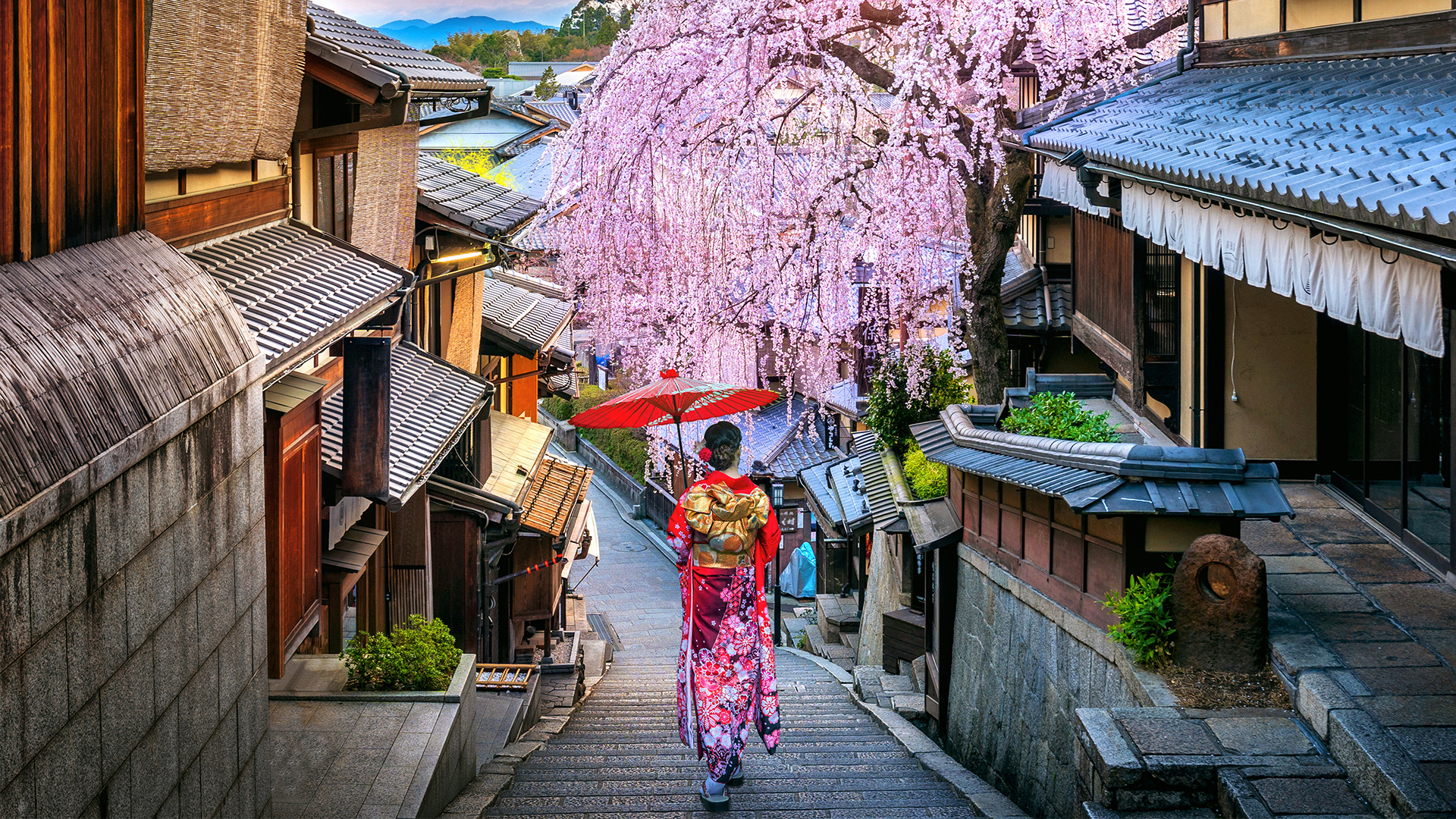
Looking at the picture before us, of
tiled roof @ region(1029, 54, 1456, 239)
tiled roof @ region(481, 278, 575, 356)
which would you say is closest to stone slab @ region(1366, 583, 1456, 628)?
tiled roof @ region(1029, 54, 1456, 239)

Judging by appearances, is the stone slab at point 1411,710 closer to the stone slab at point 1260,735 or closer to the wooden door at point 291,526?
the stone slab at point 1260,735

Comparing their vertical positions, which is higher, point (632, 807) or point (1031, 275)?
point (1031, 275)

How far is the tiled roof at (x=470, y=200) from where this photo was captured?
1491 cm

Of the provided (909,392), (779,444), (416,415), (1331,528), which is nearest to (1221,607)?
(1331,528)

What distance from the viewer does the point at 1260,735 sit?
6.13 meters

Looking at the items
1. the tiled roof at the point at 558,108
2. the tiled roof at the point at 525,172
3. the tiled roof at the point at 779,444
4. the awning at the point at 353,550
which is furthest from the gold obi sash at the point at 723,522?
the tiled roof at the point at 558,108

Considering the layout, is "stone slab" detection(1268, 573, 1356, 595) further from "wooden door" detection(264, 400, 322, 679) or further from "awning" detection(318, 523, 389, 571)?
"awning" detection(318, 523, 389, 571)

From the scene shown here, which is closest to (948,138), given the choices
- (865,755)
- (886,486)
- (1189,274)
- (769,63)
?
(769,63)

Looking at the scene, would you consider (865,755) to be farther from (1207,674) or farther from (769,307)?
(769,307)

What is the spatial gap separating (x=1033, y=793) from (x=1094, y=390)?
7536 mm

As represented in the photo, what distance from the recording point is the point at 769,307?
15.8 m

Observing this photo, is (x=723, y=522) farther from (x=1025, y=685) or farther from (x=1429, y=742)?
(x=1429, y=742)

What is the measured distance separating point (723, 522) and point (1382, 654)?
4051 millimetres

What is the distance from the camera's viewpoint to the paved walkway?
7691 millimetres
